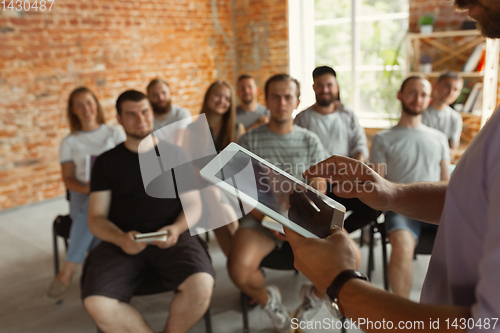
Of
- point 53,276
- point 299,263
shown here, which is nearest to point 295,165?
point 299,263

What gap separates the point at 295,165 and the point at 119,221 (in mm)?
1038

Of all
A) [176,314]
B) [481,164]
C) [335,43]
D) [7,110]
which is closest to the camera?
[481,164]

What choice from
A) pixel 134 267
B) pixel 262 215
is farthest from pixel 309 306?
pixel 134 267

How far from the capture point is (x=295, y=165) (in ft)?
7.66

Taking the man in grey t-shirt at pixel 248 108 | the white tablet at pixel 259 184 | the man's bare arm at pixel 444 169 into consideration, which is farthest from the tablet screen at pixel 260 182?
the man in grey t-shirt at pixel 248 108

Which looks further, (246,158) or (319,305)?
(319,305)

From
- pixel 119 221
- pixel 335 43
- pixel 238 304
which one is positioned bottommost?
pixel 238 304

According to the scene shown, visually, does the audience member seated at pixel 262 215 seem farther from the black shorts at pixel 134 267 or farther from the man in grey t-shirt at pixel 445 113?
the man in grey t-shirt at pixel 445 113

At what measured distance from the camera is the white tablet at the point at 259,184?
2.87 ft

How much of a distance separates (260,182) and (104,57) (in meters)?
4.79

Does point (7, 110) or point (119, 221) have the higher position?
point (7, 110)

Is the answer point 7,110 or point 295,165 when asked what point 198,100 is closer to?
point 7,110

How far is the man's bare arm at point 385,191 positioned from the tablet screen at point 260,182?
8 centimetres

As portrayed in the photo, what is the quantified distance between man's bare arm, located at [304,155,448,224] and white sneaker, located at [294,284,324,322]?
1331 mm
